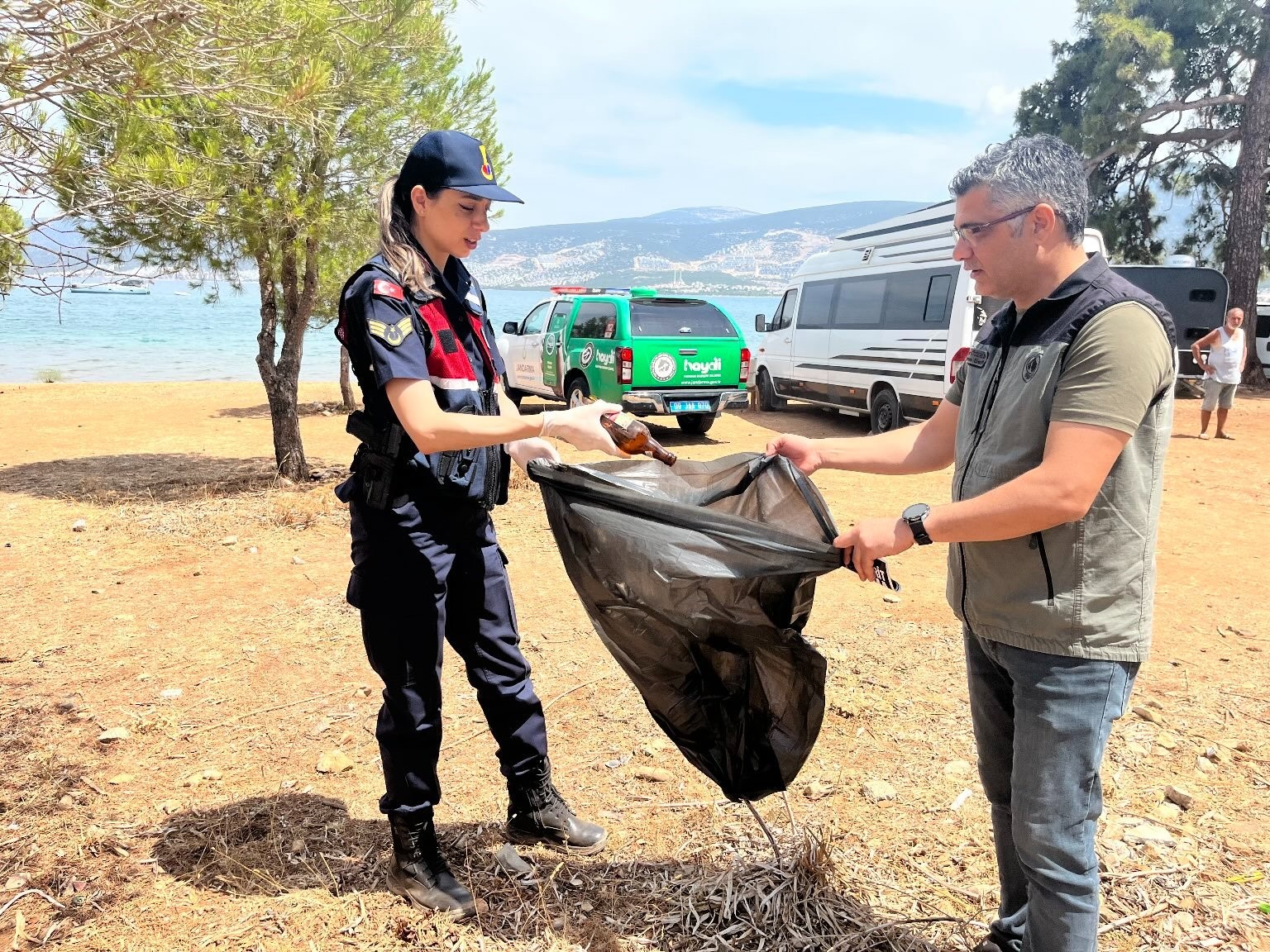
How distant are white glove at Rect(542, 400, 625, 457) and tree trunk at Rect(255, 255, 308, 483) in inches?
261

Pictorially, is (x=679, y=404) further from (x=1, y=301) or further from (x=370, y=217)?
(x=1, y=301)

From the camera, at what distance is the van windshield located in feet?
36.6

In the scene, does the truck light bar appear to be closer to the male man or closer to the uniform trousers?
the uniform trousers

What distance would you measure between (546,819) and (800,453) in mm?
1457

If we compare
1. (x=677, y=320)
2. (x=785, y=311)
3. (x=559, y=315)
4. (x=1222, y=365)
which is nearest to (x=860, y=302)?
(x=785, y=311)

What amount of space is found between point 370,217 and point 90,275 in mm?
4867

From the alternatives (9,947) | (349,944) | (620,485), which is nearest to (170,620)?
(9,947)

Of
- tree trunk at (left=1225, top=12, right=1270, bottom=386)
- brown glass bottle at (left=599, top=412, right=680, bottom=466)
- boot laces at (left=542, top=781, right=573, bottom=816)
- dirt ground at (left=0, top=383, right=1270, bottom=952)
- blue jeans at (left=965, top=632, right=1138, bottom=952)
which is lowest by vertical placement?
dirt ground at (left=0, top=383, right=1270, bottom=952)

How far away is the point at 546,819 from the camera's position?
111 inches

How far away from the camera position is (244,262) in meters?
8.28

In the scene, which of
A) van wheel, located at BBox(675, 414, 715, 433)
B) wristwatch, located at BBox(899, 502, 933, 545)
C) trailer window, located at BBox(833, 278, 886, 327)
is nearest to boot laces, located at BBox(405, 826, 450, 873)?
wristwatch, located at BBox(899, 502, 933, 545)

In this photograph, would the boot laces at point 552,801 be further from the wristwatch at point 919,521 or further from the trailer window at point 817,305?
the trailer window at point 817,305

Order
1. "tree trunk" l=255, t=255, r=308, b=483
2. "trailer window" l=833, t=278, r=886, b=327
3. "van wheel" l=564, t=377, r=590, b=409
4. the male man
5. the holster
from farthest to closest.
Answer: "van wheel" l=564, t=377, r=590, b=409, "trailer window" l=833, t=278, r=886, b=327, "tree trunk" l=255, t=255, r=308, b=483, the holster, the male man

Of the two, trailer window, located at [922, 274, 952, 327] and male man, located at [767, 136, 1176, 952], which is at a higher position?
trailer window, located at [922, 274, 952, 327]
